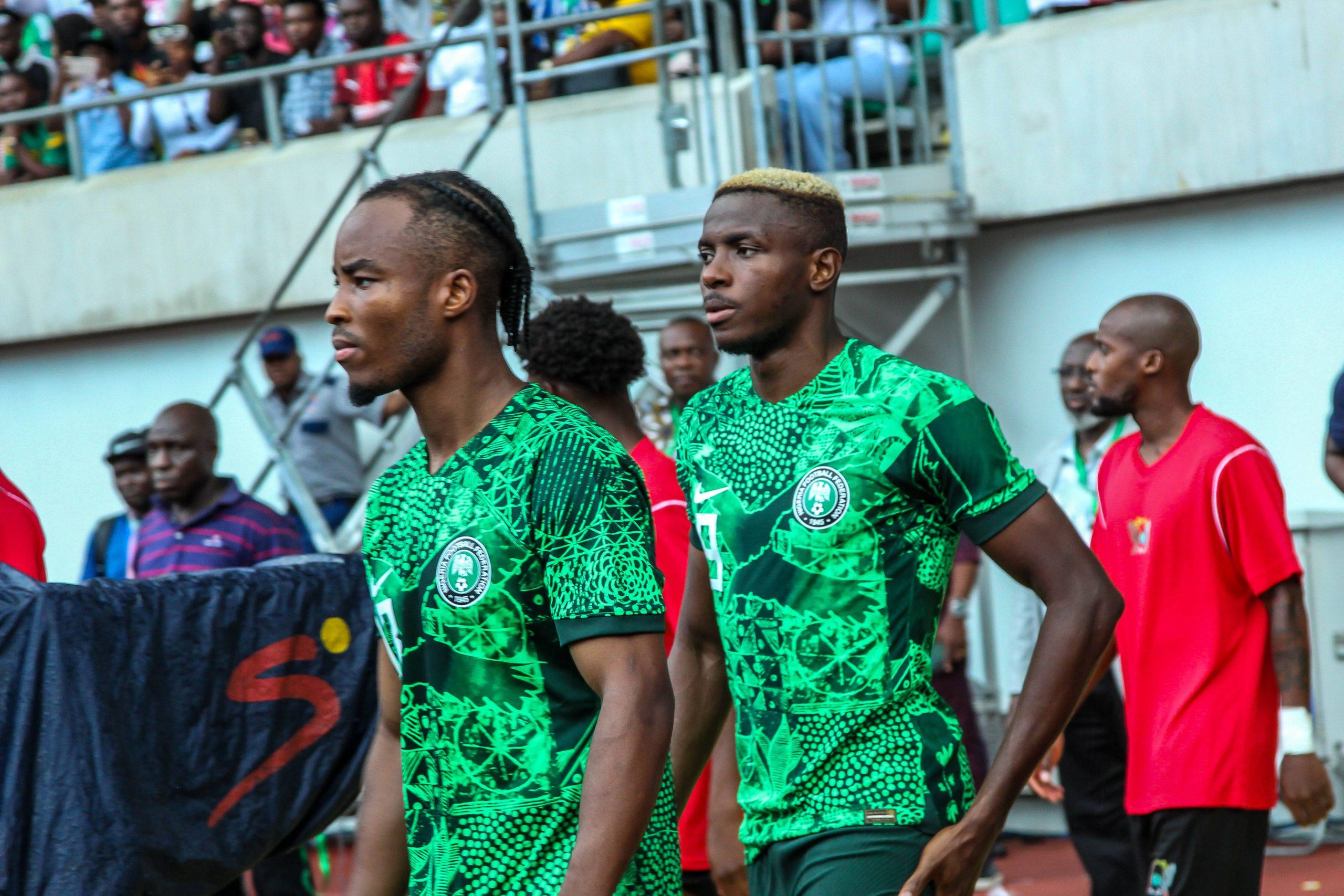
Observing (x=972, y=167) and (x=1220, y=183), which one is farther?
(x=972, y=167)

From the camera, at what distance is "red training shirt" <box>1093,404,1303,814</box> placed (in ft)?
15.5

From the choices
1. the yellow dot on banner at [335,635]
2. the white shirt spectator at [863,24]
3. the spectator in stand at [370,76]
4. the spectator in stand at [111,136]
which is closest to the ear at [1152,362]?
the yellow dot on banner at [335,635]

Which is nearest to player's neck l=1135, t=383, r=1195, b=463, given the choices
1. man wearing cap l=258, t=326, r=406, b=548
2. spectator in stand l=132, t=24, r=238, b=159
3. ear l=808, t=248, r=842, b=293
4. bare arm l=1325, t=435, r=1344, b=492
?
bare arm l=1325, t=435, r=1344, b=492

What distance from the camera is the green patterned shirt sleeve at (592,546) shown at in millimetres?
2549

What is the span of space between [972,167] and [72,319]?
6117 mm

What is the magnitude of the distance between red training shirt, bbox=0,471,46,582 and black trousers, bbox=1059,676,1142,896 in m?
3.55

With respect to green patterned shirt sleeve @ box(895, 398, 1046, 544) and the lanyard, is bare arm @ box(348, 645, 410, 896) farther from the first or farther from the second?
the lanyard

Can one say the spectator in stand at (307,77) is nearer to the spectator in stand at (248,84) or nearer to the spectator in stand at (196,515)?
the spectator in stand at (248,84)

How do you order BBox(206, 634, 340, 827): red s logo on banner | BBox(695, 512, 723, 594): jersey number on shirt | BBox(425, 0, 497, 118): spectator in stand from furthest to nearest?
BBox(425, 0, 497, 118): spectator in stand
BBox(206, 634, 340, 827): red s logo on banner
BBox(695, 512, 723, 594): jersey number on shirt

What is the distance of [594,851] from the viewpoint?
248cm

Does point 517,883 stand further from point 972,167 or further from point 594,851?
point 972,167

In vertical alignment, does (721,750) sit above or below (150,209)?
below

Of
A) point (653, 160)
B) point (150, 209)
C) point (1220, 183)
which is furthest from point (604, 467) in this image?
point (150, 209)

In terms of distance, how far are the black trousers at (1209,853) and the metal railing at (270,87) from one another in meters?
5.74
